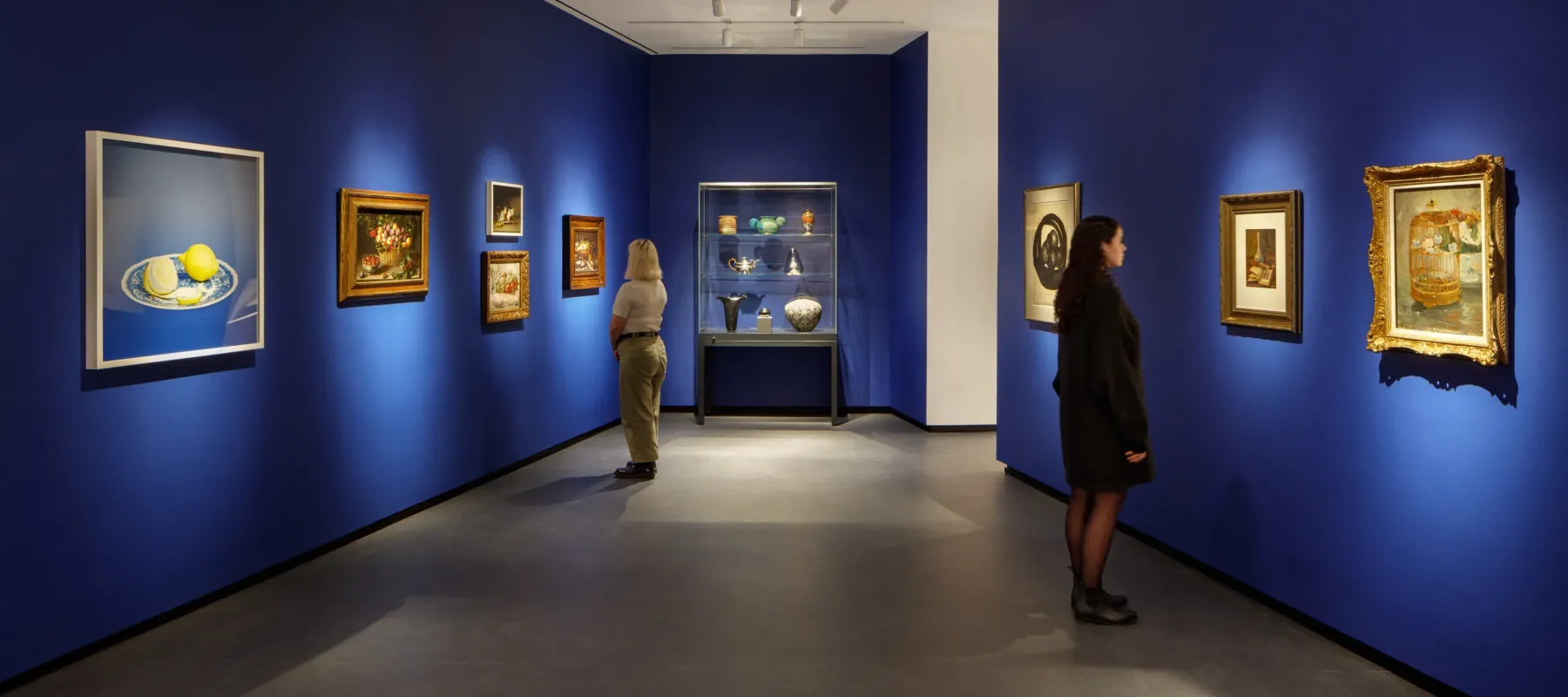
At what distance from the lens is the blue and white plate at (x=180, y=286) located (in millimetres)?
4738

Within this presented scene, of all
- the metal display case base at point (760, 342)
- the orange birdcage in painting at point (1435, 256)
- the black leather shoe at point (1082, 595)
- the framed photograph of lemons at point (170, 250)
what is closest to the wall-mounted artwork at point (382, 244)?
the framed photograph of lemons at point (170, 250)

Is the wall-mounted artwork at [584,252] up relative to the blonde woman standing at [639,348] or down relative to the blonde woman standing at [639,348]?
up

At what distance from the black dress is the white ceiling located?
17.8 feet

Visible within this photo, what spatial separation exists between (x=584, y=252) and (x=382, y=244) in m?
3.49

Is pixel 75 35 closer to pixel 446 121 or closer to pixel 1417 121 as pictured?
pixel 446 121

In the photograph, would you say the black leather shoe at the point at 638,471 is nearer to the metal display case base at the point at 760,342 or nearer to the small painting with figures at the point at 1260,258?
the metal display case base at the point at 760,342

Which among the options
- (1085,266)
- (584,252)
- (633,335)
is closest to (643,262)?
(633,335)

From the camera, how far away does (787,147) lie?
40.3 ft

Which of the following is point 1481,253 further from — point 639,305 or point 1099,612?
point 639,305

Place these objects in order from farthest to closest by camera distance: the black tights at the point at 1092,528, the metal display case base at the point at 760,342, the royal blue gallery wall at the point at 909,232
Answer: the metal display case base at the point at 760,342 < the royal blue gallery wall at the point at 909,232 < the black tights at the point at 1092,528

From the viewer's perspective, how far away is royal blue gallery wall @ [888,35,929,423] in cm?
1109

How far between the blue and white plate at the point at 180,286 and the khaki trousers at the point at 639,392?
3519 millimetres

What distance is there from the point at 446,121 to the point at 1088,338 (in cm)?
470

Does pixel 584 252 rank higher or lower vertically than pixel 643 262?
higher
